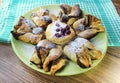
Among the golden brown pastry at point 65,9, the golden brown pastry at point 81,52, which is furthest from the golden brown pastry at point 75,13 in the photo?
the golden brown pastry at point 81,52

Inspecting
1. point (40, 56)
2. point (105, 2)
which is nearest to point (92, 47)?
point (40, 56)

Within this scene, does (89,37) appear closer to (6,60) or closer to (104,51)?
(104,51)

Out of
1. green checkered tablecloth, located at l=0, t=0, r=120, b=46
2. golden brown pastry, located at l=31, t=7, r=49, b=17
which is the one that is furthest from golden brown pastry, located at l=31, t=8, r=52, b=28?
green checkered tablecloth, located at l=0, t=0, r=120, b=46

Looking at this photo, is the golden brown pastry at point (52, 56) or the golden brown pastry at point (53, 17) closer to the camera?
the golden brown pastry at point (52, 56)

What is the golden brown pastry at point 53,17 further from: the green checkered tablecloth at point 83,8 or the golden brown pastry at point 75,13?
the green checkered tablecloth at point 83,8

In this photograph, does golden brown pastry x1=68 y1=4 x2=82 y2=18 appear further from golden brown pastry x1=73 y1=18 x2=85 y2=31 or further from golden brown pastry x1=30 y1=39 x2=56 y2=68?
golden brown pastry x1=30 y1=39 x2=56 y2=68

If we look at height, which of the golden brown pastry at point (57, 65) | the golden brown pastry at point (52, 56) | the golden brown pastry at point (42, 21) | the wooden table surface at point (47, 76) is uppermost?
the golden brown pastry at point (42, 21)

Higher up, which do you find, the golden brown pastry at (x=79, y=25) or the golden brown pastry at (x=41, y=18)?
the golden brown pastry at (x=41, y=18)
